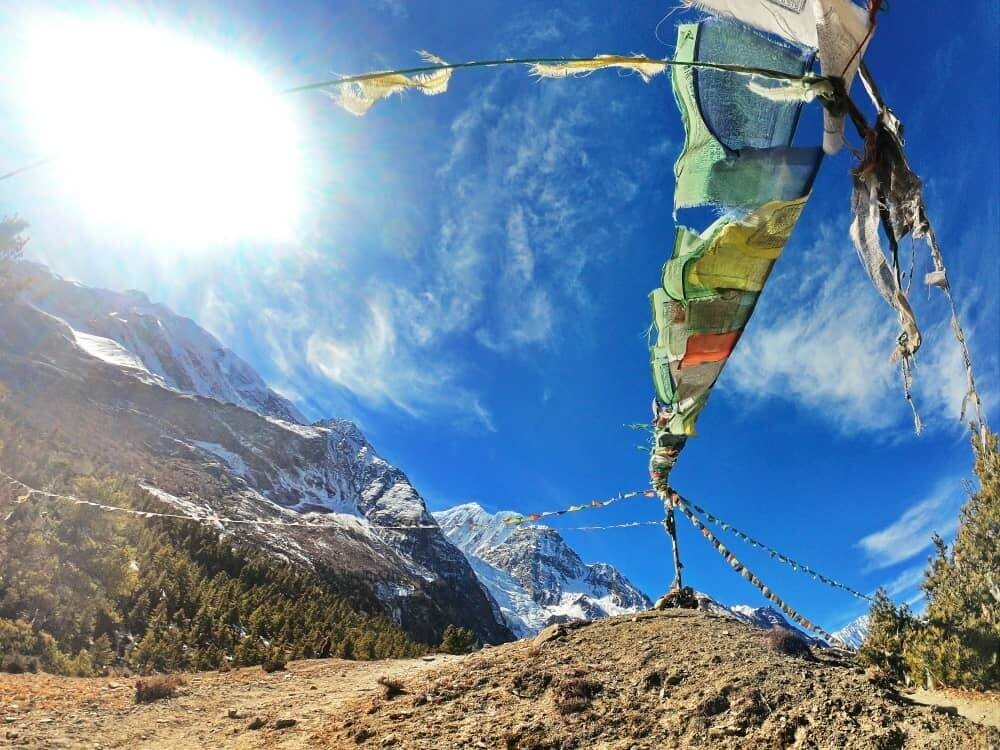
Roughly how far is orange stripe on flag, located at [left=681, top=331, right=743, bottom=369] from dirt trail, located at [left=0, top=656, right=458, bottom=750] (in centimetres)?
878

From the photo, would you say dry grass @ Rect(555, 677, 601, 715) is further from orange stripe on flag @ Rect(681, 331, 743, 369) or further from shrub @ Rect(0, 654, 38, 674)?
shrub @ Rect(0, 654, 38, 674)

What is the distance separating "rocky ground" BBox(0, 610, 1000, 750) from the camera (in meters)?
7.30

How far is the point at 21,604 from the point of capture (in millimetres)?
17781

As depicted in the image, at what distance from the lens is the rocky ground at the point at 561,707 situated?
7.30 metres

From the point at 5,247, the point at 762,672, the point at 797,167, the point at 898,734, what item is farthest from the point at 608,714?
the point at 5,247

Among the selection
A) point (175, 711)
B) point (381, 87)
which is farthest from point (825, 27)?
point (175, 711)

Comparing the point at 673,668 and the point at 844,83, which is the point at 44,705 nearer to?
the point at 673,668

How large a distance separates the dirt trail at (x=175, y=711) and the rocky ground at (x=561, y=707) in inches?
1.6

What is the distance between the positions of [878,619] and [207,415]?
13112cm

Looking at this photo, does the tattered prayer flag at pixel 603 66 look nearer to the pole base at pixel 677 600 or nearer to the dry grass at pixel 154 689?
the dry grass at pixel 154 689

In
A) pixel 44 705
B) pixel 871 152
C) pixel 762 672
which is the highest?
pixel 871 152

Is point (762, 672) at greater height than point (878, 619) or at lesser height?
lesser

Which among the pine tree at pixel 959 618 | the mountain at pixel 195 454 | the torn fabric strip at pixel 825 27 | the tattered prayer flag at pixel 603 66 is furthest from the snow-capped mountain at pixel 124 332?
the torn fabric strip at pixel 825 27

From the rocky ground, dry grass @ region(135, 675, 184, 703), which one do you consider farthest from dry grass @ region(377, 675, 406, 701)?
dry grass @ region(135, 675, 184, 703)
